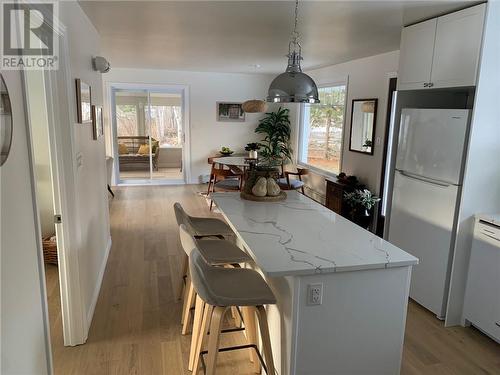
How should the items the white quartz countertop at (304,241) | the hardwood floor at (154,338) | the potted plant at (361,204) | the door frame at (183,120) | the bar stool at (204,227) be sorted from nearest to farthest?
the white quartz countertop at (304,241) < the hardwood floor at (154,338) < the bar stool at (204,227) < the potted plant at (361,204) < the door frame at (183,120)

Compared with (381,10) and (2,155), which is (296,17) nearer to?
(381,10)

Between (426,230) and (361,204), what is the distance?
1.70 meters

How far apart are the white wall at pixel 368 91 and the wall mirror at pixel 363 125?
0.08m

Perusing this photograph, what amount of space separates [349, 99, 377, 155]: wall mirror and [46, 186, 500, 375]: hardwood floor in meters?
2.68

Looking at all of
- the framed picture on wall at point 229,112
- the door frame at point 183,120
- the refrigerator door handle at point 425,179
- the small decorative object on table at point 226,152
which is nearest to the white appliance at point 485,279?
the refrigerator door handle at point 425,179

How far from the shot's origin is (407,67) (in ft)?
10.8

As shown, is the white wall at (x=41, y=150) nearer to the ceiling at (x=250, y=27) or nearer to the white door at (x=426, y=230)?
the ceiling at (x=250, y=27)

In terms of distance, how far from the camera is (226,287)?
204 centimetres

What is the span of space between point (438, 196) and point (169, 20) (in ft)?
8.96

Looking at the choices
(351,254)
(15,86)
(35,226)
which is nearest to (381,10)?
(351,254)

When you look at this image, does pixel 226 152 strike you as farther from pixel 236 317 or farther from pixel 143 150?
pixel 236 317

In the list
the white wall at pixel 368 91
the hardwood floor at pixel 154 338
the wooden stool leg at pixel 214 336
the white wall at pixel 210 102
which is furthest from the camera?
the white wall at pixel 210 102

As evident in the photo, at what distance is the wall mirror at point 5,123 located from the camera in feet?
4.39

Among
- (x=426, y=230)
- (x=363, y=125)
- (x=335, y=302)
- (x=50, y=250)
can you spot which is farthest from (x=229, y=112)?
(x=335, y=302)
